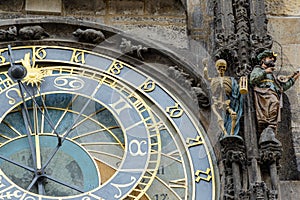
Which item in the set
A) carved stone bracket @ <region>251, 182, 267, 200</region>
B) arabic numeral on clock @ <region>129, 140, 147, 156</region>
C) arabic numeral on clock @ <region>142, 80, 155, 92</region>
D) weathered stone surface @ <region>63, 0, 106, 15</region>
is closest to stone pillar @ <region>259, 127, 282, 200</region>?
carved stone bracket @ <region>251, 182, 267, 200</region>

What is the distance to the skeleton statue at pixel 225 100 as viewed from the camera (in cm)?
1002

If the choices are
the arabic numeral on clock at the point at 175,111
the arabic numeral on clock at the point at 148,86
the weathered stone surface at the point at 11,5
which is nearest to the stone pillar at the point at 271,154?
the arabic numeral on clock at the point at 175,111

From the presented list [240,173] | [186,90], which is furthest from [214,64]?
[240,173]

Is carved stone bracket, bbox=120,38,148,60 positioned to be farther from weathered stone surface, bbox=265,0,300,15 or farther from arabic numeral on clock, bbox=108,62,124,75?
weathered stone surface, bbox=265,0,300,15

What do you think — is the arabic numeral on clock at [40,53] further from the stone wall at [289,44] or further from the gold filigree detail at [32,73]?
the stone wall at [289,44]

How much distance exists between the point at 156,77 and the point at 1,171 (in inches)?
49.7

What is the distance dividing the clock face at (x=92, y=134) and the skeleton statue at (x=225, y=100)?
0.18 metres

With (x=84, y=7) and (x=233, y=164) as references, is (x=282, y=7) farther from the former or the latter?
(x=233, y=164)

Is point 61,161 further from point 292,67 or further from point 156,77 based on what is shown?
point 292,67

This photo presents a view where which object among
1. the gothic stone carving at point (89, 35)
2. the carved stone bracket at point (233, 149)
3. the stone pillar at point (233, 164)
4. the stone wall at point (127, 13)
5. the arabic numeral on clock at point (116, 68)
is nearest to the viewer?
the stone pillar at point (233, 164)

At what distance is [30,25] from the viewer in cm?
1066

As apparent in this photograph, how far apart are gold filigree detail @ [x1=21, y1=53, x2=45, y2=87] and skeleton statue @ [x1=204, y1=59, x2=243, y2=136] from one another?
1076 mm

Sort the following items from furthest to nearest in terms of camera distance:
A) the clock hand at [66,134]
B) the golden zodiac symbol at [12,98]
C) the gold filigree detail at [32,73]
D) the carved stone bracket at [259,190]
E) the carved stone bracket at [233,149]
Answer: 1. the gold filigree detail at [32,73]
2. the golden zodiac symbol at [12,98]
3. the clock hand at [66,134]
4. the carved stone bracket at [233,149]
5. the carved stone bracket at [259,190]

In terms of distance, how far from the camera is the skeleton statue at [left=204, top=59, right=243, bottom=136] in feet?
32.9
